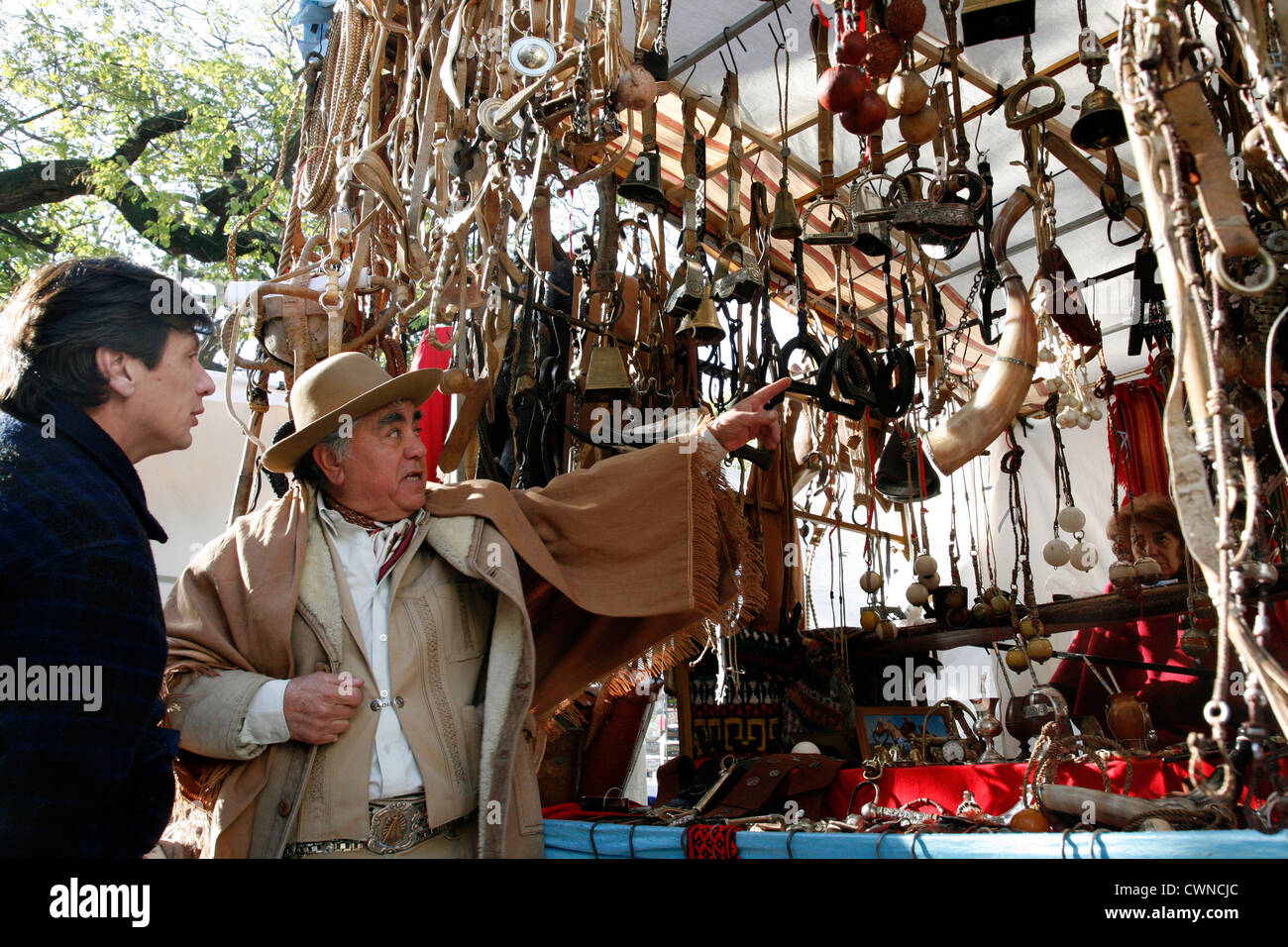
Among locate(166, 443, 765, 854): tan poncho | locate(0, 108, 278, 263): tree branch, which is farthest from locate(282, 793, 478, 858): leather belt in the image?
locate(0, 108, 278, 263): tree branch

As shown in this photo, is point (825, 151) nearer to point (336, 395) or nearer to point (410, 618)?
point (336, 395)

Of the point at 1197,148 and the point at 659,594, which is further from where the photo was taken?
the point at 659,594

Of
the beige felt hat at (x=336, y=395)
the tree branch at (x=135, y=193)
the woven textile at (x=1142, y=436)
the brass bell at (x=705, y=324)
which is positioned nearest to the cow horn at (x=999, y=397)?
the brass bell at (x=705, y=324)

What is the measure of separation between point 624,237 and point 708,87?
1.10 m

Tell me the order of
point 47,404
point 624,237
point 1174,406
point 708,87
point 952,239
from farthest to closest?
point 708,87
point 624,237
point 952,239
point 47,404
point 1174,406

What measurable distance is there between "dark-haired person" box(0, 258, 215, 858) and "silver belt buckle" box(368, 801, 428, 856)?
0.45 meters

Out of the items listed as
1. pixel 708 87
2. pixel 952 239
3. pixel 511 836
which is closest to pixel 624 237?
pixel 708 87

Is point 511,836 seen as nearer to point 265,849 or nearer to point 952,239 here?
point 265,849

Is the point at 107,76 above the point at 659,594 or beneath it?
above

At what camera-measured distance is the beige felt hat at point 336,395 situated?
2229 millimetres

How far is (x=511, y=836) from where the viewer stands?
205 centimetres

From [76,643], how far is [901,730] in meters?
3.10

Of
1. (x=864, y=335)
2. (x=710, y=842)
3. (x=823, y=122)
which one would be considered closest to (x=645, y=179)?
(x=823, y=122)

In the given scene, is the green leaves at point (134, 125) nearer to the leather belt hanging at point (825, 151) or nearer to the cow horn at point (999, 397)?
the leather belt hanging at point (825, 151)
